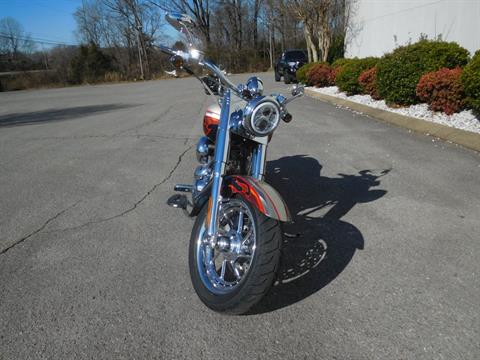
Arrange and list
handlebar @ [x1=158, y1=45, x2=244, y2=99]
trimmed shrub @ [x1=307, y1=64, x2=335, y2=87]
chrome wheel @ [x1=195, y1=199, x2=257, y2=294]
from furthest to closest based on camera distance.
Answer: trimmed shrub @ [x1=307, y1=64, x2=335, y2=87]
handlebar @ [x1=158, y1=45, x2=244, y2=99]
chrome wheel @ [x1=195, y1=199, x2=257, y2=294]

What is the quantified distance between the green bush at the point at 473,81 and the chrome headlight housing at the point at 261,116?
5413mm

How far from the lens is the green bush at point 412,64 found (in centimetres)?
851

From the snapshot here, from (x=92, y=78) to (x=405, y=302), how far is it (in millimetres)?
46633

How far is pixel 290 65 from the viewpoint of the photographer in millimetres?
21344

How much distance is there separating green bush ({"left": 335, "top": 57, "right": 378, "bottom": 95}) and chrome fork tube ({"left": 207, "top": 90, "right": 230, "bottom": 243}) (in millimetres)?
10337

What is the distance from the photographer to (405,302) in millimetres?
2504

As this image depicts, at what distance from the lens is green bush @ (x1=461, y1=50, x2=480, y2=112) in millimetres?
6397

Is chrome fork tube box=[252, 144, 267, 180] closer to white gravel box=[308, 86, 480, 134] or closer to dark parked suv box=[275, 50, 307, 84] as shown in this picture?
white gravel box=[308, 86, 480, 134]

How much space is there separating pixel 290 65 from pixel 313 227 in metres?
19.1

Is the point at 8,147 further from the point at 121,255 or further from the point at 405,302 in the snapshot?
the point at 405,302

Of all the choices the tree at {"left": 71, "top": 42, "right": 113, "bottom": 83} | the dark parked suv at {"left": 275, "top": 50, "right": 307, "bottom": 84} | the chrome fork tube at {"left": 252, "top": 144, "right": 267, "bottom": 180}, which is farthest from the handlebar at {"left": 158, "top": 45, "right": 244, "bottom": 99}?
the tree at {"left": 71, "top": 42, "right": 113, "bottom": 83}

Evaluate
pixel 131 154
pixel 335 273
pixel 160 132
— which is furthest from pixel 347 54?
pixel 335 273

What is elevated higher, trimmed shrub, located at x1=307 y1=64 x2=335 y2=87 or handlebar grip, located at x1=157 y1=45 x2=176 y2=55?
handlebar grip, located at x1=157 y1=45 x2=176 y2=55

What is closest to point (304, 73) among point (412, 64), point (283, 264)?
point (412, 64)
